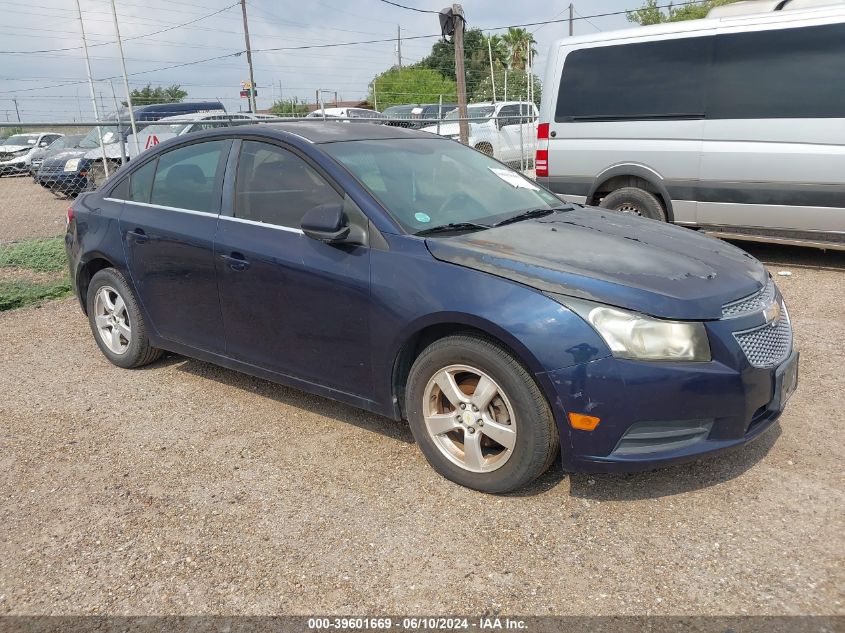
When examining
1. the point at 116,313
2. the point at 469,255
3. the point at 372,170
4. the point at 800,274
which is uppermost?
the point at 372,170

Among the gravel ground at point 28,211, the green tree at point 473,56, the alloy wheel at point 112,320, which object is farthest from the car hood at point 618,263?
the green tree at point 473,56

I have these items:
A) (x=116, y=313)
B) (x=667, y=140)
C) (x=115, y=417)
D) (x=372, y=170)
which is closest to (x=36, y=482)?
(x=115, y=417)

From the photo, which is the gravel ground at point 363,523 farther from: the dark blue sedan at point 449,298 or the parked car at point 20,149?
Result: the parked car at point 20,149

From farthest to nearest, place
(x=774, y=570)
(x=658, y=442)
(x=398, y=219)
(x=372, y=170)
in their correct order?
(x=372, y=170)
(x=398, y=219)
(x=658, y=442)
(x=774, y=570)

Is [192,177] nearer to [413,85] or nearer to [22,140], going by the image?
[22,140]

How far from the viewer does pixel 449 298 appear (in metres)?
3.00

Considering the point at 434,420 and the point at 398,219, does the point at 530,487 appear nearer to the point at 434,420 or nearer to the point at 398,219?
the point at 434,420

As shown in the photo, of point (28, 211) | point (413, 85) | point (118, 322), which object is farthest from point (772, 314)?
point (413, 85)

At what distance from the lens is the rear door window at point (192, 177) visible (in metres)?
4.04

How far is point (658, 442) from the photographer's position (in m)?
2.80

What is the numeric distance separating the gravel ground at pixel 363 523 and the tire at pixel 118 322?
1.95 feet

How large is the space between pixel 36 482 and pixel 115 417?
0.75 m

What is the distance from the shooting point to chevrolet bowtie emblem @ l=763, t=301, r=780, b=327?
3.05 metres

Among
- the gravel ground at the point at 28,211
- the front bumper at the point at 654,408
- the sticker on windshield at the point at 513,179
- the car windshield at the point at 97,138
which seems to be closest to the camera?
the front bumper at the point at 654,408
